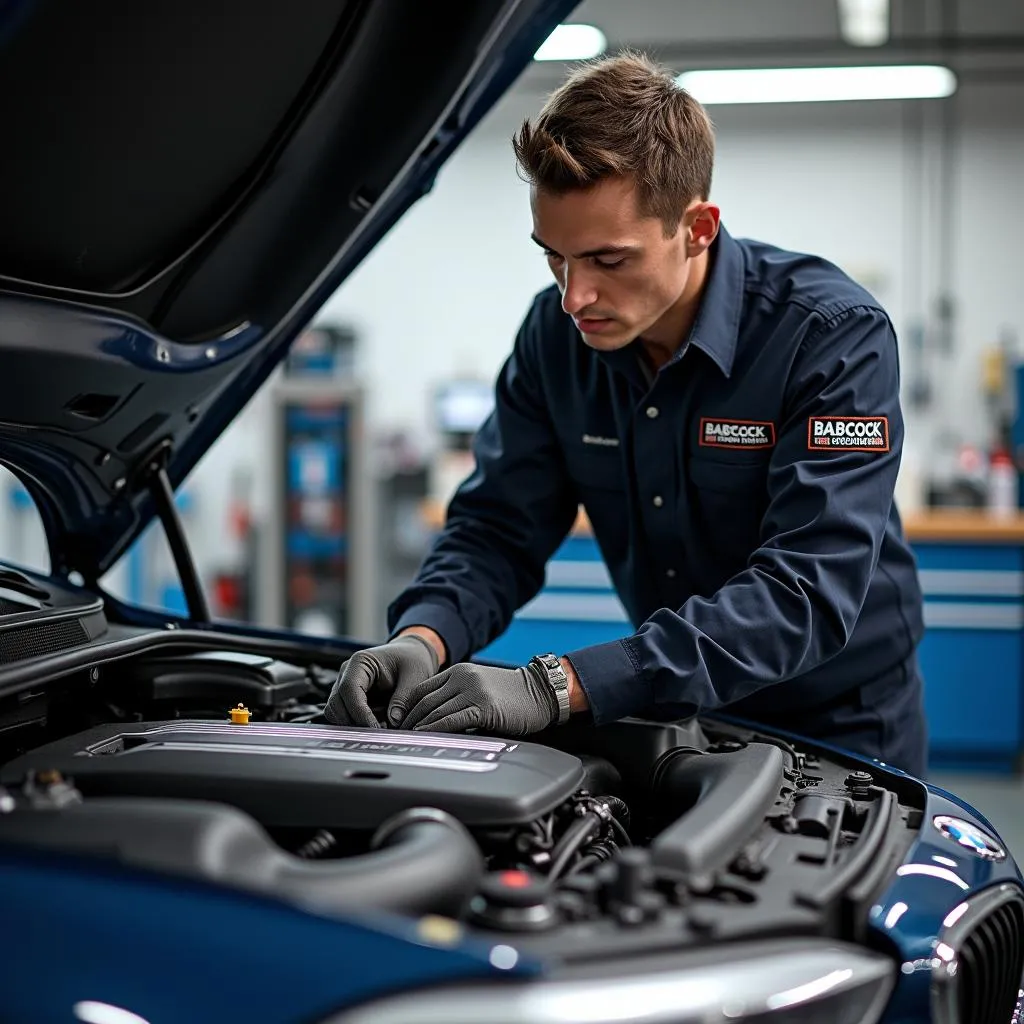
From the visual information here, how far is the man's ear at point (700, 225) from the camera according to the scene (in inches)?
58.1

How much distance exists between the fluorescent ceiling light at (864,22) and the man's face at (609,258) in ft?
13.3

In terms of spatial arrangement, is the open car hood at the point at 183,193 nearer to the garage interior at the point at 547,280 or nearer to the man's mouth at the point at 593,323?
the man's mouth at the point at 593,323

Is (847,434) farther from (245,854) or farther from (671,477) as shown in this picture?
(245,854)

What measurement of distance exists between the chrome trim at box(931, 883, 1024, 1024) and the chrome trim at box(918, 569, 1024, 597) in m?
3.50

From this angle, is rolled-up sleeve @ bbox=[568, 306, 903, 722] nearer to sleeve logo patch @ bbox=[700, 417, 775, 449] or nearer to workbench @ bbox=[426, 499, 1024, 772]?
sleeve logo patch @ bbox=[700, 417, 775, 449]

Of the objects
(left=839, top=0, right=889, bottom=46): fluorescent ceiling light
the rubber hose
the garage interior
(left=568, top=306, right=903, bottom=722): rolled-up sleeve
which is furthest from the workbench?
the rubber hose

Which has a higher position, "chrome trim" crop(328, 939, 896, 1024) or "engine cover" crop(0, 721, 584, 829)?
"engine cover" crop(0, 721, 584, 829)

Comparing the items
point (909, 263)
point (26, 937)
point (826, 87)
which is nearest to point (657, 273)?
point (26, 937)

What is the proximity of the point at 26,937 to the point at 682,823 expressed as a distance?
495 millimetres

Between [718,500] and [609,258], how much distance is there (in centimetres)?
38

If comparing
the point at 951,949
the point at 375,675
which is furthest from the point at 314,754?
the point at 951,949

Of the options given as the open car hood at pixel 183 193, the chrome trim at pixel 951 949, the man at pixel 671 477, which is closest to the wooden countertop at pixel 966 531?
the man at pixel 671 477

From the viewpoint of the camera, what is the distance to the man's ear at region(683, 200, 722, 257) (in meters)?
1.48

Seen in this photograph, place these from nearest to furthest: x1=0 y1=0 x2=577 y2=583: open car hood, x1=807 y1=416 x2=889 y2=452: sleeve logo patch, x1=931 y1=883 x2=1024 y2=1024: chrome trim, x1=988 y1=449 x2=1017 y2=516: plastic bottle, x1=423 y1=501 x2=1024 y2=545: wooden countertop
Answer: x1=931 y1=883 x2=1024 y2=1024: chrome trim
x1=0 y1=0 x2=577 y2=583: open car hood
x1=807 y1=416 x2=889 y2=452: sleeve logo patch
x1=423 y1=501 x2=1024 y2=545: wooden countertop
x1=988 y1=449 x2=1017 y2=516: plastic bottle
